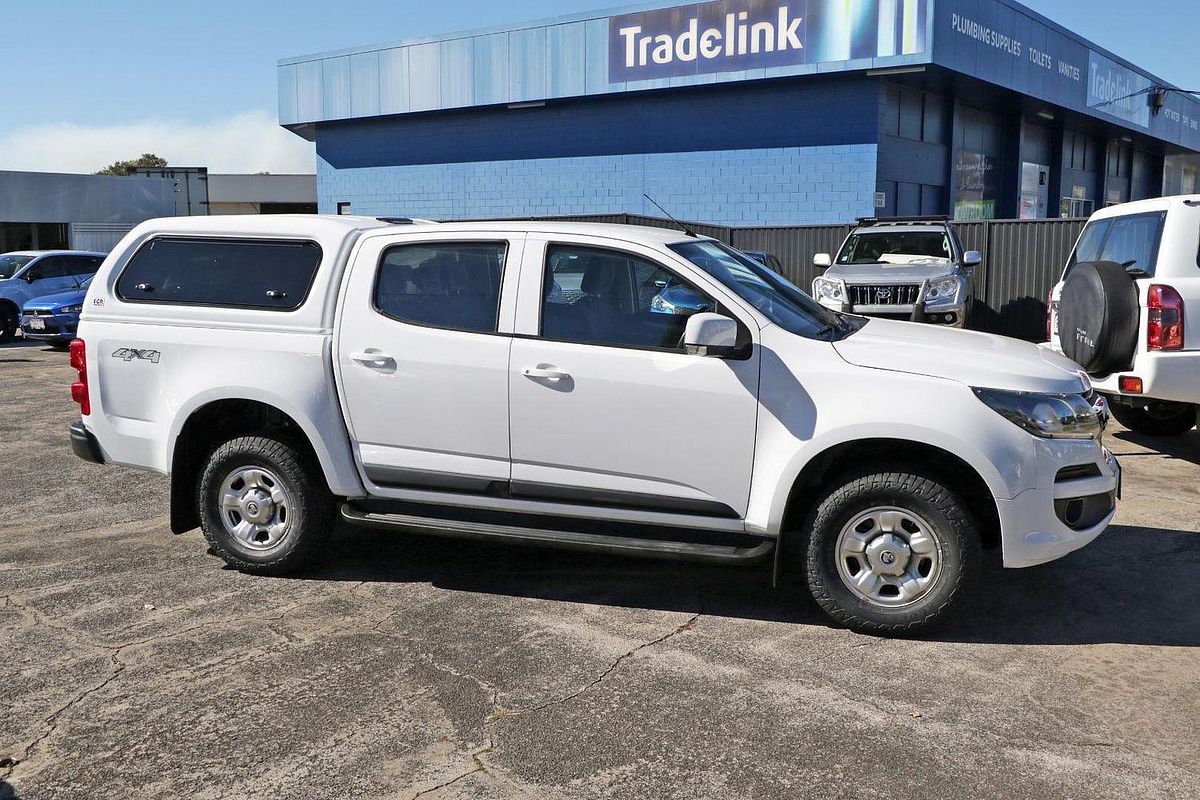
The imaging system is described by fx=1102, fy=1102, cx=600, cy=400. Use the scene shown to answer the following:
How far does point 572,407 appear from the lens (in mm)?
5246

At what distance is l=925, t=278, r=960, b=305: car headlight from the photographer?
46.4 feet

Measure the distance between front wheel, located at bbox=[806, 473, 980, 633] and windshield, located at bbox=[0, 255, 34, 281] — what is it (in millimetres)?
19638

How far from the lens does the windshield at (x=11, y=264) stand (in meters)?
20.6

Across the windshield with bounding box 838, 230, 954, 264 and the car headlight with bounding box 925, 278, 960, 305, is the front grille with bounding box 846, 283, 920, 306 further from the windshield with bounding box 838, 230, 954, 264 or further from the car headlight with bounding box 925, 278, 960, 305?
the windshield with bounding box 838, 230, 954, 264

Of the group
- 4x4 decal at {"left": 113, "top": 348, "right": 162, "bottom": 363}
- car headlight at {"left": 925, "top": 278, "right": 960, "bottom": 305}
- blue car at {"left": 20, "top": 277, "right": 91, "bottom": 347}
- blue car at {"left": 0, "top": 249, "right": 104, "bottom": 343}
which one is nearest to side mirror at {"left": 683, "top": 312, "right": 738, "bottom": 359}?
4x4 decal at {"left": 113, "top": 348, "right": 162, "bottom": 363}

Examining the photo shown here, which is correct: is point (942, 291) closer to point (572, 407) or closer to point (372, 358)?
Result: point (572, 407)

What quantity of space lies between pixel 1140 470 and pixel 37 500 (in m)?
8.28

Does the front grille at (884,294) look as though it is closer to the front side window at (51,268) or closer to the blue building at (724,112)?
the blue building at (724,112)

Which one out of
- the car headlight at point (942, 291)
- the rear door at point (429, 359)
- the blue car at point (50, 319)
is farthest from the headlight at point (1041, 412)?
the blue car at point (50, 319)

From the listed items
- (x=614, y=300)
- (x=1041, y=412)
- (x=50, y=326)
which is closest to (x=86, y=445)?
(x=614, y=300)

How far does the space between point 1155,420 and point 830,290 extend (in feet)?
17.8

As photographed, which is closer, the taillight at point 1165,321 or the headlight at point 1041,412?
the headlight at point 1041,412

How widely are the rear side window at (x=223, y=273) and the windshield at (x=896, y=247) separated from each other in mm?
10967

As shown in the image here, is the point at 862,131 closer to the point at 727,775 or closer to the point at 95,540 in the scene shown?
the point at 95,540
